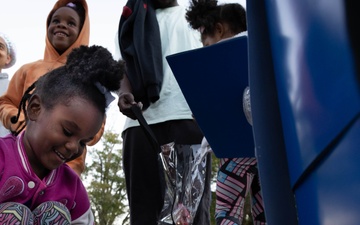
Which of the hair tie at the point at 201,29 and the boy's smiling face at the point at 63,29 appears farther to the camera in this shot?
the boy's smiling face at the point at 63,29

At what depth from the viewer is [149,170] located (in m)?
2.82

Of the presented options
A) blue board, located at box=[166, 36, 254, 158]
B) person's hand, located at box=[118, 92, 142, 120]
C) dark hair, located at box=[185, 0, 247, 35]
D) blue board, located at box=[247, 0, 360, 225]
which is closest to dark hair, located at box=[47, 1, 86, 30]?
dark hair, located at box=[185, 0, 247, 35]

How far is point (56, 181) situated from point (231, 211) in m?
0.92

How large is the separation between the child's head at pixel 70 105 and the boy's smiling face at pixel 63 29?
989mm

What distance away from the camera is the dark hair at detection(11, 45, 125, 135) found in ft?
6.82

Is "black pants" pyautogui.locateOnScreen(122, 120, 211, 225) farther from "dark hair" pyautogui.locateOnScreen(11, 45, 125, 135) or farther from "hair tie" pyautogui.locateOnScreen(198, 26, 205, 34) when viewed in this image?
"dark hair" pyautogui.locateOnScreen(11, 45, 125, 135)

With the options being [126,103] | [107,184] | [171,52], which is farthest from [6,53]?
[107,184]

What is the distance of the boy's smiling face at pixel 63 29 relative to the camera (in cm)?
319

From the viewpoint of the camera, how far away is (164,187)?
273 cm

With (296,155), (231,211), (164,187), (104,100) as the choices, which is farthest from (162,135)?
(296,155)

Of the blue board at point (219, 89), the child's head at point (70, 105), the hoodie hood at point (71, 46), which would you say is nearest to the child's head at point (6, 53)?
the hoodie hood at point (71, 46)

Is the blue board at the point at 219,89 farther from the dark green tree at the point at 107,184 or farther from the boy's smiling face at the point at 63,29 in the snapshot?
the dark green tree at the point at 107,184

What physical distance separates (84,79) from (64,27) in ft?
3.88

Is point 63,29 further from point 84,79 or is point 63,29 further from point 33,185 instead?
point 33,185
